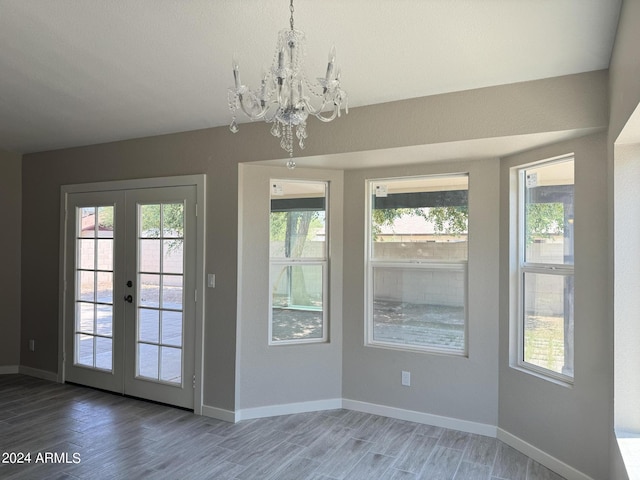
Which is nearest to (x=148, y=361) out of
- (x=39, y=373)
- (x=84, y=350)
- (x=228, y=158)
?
(x=84, y=350)

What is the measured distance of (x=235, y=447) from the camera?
127 inches

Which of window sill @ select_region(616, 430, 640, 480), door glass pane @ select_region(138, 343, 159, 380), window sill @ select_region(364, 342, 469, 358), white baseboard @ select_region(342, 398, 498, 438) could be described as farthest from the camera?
door glass pane @ select_region(138, 343, 159, 380)

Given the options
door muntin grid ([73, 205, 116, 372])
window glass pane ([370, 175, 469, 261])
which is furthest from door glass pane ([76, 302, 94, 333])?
window glass pane ([370, 175, 469, 261])

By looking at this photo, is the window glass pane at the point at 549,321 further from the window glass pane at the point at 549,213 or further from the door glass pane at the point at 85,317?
the door glass pane at the point at 85,317

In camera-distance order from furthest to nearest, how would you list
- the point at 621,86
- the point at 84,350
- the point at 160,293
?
the point at 84,350
the point at 160,293
the point at 621,86

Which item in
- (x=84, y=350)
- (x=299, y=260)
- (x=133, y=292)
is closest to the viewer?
(x=299, y=260)

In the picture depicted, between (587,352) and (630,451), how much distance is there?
0.70 meters

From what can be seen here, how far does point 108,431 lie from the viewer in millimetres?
3473

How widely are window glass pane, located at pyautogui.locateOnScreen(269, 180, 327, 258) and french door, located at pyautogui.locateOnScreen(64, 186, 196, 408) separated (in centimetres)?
77

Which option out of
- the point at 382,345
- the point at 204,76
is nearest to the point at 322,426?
the point at 382,345

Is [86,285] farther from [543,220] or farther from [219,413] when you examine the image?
[543,220]

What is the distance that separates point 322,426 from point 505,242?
6.85ft

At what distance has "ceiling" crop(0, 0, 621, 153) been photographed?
1.97 metres

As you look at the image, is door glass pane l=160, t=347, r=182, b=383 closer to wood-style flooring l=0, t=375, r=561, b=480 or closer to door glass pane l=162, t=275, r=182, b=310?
wood-style flooring l=0, t=375, r=561, b=480
